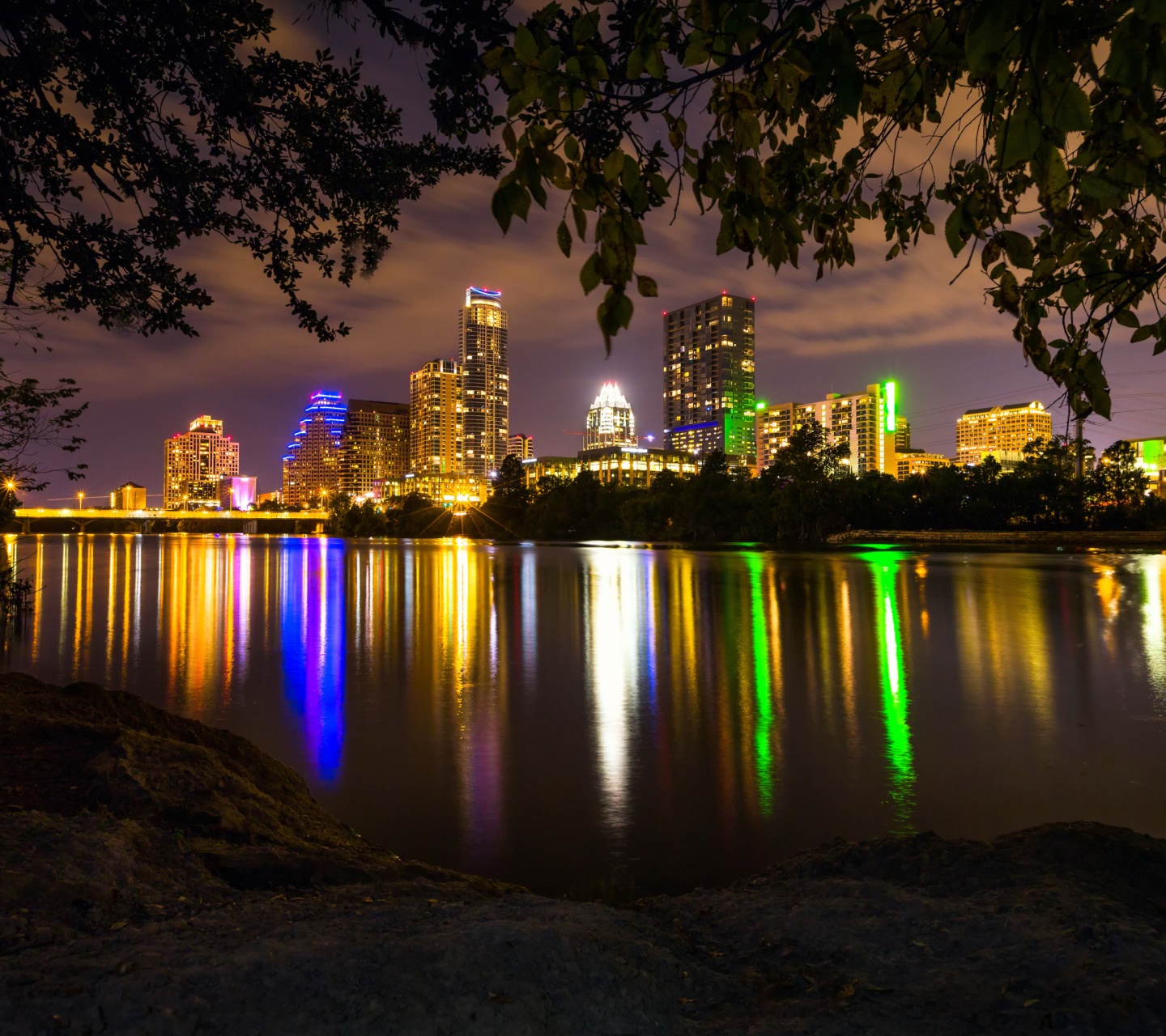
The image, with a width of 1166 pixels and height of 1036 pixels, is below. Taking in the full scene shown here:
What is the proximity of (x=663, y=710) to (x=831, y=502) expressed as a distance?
65182mm

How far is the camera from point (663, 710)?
1034 cm

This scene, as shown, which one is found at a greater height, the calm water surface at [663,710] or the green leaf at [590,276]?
the green leaf at [590,276]

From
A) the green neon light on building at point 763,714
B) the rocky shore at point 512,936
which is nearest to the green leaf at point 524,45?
the rocky shore at point 512,936

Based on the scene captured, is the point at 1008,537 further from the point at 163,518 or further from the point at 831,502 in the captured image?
the point at 163,518

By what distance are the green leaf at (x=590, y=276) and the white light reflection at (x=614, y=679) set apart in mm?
5300

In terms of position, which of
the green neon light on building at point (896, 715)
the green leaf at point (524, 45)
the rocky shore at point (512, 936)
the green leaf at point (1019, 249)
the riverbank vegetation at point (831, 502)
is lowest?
the green neon light on building at point (896, 715)

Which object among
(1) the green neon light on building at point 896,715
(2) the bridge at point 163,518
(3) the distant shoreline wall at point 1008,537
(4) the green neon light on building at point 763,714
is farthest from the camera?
(2) the bridge at point 163,518

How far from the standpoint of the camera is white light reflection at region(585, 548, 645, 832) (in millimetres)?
7461

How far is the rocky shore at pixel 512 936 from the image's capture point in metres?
2.26

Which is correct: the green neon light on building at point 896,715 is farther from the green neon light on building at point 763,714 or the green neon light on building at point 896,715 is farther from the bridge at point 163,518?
the bridge at point 163,518

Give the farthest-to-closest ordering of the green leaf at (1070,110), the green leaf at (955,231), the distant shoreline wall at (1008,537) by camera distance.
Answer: the distant shoreline wall at (1008,537) → the green leaf at (955,231) → the green leaf at (1070,110)

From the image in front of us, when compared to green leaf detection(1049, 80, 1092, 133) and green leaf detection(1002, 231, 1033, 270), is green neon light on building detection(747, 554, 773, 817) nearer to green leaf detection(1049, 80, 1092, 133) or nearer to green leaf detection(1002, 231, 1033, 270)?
green leaf detection(1002, 231, 1033, 270)

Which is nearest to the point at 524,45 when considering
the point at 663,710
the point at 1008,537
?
the point at 663,710

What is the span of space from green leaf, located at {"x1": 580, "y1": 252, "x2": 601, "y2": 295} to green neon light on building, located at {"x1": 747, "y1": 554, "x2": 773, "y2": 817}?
18.9 ft
